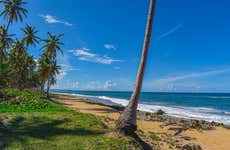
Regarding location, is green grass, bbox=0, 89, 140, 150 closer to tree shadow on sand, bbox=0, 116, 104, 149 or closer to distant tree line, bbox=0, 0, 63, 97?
tree shadow on sand, bbox=0, 116, 104, 149

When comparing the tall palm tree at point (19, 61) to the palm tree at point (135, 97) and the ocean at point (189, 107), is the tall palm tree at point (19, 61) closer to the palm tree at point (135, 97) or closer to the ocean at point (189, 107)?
the ocean at point (189, 107)

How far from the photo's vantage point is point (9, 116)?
36.0 ft

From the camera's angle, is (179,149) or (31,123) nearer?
(179,149)

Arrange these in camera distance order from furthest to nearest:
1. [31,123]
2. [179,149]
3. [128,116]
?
[31,123] < [179,149] < [128,116]

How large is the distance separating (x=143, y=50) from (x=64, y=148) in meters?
5.22

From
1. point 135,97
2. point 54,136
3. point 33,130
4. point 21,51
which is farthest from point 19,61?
point 135,97

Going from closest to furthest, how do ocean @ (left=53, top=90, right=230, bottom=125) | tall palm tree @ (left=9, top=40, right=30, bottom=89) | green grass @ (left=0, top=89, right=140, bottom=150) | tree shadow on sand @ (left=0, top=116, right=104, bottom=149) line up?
green grass @ (left=0, top=89, right=140, bottom=150) < tree shadow on sand @ (left=0, top=116, right=104, bottom=149) < ocean @ (left=53, top=90, right=230, bottom=125) < tall palm tree @ (left=9, top=40, right=30, bottom=89)

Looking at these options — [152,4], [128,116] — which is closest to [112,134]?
[128,116]

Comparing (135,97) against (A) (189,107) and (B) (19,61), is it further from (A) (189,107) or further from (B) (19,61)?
(B) (19,61)

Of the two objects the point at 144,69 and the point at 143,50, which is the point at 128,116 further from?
the point at 143,50

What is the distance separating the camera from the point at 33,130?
887 cm

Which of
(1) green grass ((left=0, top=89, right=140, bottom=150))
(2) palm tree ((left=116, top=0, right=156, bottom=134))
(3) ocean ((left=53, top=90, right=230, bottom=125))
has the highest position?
(2) palm tree ((left=116, top=0, right=156, bottom=134))

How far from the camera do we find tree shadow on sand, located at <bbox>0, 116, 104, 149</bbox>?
7.82 meters

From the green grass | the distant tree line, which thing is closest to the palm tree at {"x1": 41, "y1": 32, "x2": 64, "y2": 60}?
the distant tree line
